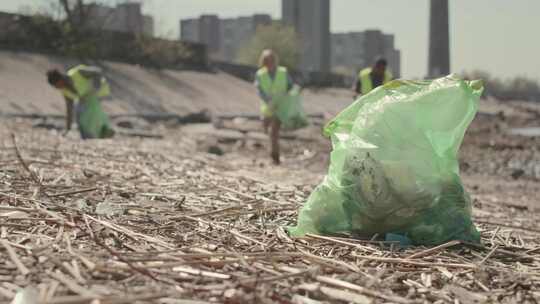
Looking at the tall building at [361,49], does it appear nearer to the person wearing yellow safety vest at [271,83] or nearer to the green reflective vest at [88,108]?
the green reflective vest at [88,108]

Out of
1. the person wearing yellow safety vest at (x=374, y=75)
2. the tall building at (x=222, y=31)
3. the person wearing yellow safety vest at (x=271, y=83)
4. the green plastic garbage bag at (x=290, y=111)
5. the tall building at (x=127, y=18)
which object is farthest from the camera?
the tall building at (x=222, y=31)

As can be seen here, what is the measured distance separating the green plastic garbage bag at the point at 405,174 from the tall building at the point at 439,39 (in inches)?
1456

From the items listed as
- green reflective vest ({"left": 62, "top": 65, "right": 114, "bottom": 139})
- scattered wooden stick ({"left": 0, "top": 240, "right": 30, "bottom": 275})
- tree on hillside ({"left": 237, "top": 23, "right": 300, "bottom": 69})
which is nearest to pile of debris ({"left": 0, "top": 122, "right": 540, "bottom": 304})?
scattered wooden stick ({"left": 0, "top": 240, "right": 30, "bottom": 275})

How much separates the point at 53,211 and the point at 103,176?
1834 mm

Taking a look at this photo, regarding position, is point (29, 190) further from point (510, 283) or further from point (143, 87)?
point (143, 87)

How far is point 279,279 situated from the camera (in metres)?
2.27

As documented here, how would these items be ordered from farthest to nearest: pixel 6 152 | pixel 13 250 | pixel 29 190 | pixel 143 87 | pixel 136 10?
pixel 136 10, pixel 143 87, pixel 6 152, pixel 29 190, pixel 13 250

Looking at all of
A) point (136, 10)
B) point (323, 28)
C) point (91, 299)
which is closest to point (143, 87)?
point (136, 10)

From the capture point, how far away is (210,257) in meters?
2.46

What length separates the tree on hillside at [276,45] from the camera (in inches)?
1775

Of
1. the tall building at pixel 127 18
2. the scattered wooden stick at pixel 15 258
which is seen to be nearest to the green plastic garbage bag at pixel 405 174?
the scattered wooden stick at pixel 15 258

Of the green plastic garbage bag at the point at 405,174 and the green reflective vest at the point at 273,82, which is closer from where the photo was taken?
the green plastic garbage bag at the point at 405,174

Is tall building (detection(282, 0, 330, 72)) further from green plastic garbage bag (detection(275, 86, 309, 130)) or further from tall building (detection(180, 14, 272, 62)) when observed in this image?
green plastic garbage bag (detection(275, 86, 309, 130))

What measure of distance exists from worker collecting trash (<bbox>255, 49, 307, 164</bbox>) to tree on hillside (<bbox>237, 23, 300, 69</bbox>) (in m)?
34.1
